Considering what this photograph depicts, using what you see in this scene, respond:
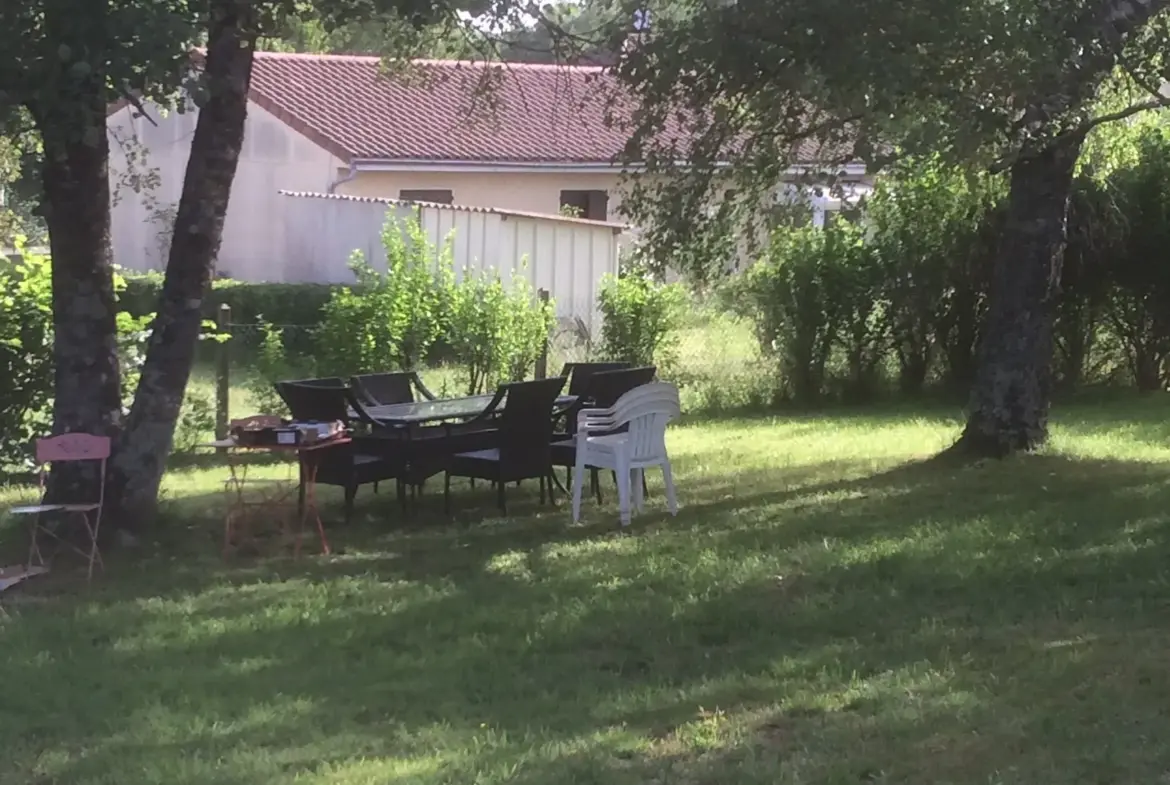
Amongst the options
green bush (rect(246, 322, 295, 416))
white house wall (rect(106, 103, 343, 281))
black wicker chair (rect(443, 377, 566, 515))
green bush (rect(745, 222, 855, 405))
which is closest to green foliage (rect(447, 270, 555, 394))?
green bush (rect(246, 322, 295, 416))

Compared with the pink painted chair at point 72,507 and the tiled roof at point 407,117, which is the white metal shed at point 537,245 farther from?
the pink painted chair at point 72,507

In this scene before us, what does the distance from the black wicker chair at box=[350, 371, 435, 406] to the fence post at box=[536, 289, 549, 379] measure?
2937 mm

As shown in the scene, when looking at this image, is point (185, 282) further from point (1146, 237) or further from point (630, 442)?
point (1146, 237)

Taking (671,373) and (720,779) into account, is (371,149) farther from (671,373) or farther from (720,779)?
(720,779)

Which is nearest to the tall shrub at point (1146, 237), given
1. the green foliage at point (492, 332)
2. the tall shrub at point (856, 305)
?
the tall shrub at point (856, 305)

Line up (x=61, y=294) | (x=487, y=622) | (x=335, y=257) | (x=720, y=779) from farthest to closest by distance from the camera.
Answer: (x=335, y=257)
(x=61, y=294)
(x=487, y=622)
(x=720, y=779)

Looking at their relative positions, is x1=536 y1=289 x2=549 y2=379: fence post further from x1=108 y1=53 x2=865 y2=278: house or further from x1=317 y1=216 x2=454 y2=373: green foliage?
x1=108 y1=53 x2=865 y2=278: house

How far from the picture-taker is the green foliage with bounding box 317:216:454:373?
41.4ft

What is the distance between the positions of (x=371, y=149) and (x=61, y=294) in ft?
44.9

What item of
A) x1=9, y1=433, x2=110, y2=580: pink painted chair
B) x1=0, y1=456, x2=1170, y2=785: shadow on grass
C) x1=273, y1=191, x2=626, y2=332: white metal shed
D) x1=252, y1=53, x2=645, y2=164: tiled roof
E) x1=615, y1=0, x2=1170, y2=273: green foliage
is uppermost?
x1=252, y1=53, x2=645, y2=164: tiled roof

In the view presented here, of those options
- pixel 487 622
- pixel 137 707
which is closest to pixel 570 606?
pixel 487 622

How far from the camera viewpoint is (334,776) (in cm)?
460

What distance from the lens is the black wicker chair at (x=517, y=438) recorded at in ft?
30.0

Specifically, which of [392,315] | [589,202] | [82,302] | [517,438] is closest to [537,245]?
[392,315]
